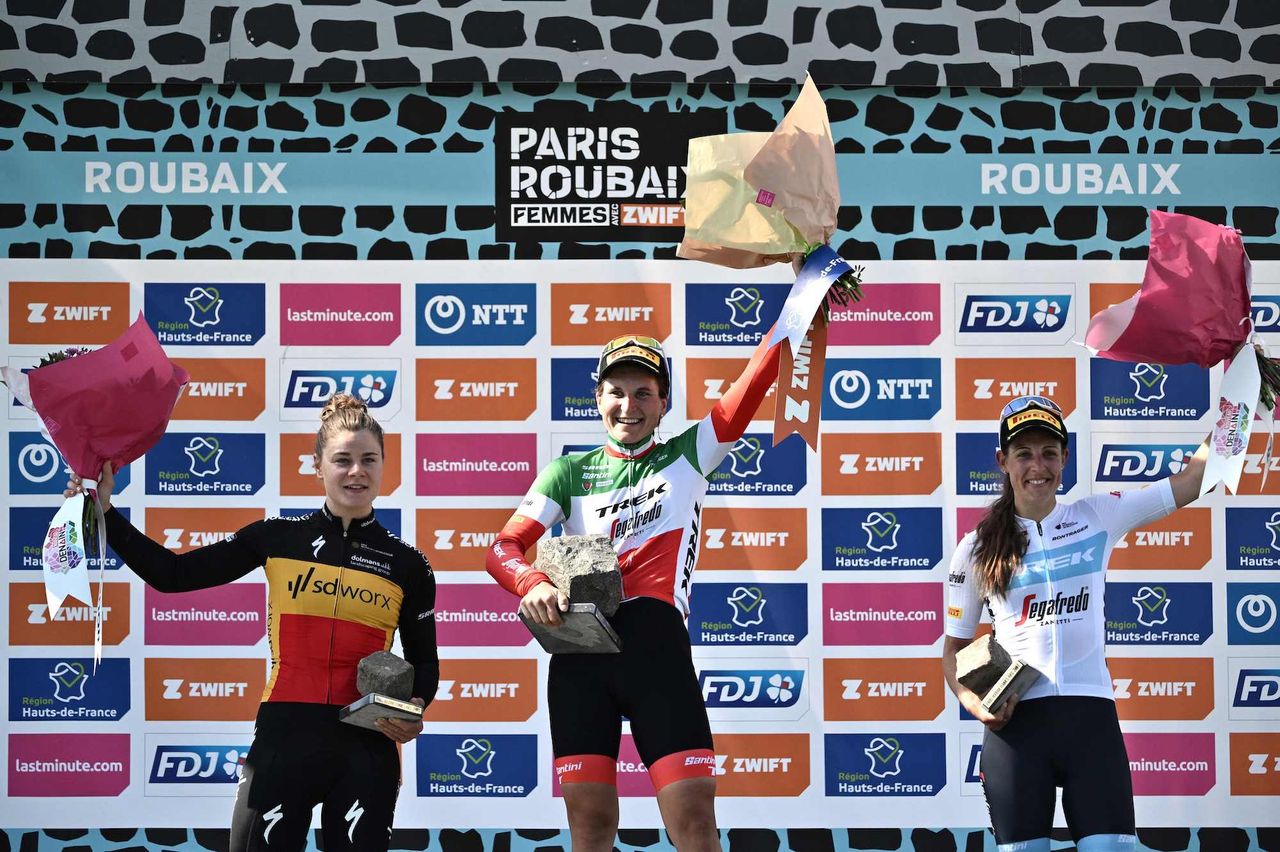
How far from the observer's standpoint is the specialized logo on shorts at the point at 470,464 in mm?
4496

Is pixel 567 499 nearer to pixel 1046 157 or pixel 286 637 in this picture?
pixel 286 637

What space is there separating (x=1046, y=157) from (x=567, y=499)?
225 centimetres

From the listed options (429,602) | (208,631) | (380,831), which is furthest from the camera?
(208,631)

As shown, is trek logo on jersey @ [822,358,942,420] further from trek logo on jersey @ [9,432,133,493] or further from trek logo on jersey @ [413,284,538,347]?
trek logo on jersey @ [9,432,133,493]

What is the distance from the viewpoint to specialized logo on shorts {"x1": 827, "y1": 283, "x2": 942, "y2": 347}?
→ 4504 mm

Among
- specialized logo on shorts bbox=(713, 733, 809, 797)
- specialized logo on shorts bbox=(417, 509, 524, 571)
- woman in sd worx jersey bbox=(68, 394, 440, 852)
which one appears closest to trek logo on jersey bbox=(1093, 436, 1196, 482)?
specialized logo on shorts bbox=(713, 733, 809, 797)

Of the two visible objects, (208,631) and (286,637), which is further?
(208,631)

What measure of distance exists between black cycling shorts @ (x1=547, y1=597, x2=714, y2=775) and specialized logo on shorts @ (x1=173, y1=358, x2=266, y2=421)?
1851 mm

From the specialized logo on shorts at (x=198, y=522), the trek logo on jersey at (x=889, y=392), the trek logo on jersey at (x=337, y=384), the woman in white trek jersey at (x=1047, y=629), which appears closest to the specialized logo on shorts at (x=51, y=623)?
the specialized logo on shorts at (x=198, y=522)

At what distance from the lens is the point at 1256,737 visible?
4457 mm

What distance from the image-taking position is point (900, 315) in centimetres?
451

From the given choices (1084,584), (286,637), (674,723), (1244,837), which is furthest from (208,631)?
(1244,837)

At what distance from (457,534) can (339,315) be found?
0.82 meters

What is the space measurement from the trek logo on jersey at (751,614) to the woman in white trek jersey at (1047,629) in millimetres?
1007
